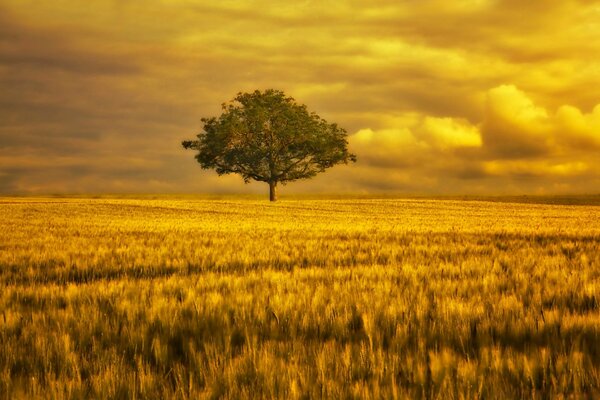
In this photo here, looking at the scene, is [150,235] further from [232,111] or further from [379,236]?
[232,111]

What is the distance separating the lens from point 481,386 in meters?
2.72

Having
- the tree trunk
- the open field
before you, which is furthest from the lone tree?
the open field

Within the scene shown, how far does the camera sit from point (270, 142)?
6216 centimetres

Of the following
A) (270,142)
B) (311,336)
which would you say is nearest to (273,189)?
(270,142)

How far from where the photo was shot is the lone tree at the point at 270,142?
199 feet

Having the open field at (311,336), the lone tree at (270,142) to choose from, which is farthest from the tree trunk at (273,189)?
the open field at (311,336)

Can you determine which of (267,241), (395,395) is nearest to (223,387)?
(395,395)

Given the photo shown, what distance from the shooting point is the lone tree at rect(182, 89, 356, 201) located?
199 feet

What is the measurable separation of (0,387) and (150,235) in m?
14.9

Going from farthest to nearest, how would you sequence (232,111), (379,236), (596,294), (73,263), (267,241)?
(232,111) < (379,236) < (267,241) < (73,263) < (596,294)

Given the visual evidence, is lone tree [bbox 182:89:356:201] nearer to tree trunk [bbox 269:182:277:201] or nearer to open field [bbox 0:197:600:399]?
tree trunk [bbox 269:182:277:201]

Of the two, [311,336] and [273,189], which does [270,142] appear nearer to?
[273,189]

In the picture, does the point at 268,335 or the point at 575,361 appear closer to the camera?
the point at 575,361

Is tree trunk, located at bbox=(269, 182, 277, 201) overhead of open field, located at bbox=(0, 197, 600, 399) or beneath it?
overhead
